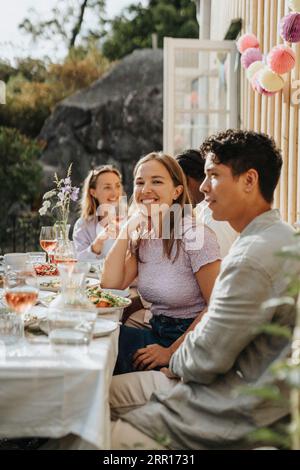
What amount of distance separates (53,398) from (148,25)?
1737cm

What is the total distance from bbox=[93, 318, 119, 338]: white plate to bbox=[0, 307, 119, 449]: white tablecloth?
0.27m

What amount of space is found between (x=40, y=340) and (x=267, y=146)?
0.90 meters

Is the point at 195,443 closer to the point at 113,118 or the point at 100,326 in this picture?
the point at 100,326

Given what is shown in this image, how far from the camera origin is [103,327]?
2.04m

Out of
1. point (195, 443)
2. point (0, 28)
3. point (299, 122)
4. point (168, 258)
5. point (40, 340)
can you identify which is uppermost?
point (0, 28)

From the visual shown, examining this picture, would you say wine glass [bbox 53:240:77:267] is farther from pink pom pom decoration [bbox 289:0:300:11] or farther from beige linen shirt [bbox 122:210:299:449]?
pink pom pom decoration [bbox 289:0:300:11]

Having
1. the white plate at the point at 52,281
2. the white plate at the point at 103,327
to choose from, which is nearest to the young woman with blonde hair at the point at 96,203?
the white plate at the point at 52,281

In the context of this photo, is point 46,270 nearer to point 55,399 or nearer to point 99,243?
point 99,243

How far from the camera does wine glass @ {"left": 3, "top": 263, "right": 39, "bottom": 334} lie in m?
1.88

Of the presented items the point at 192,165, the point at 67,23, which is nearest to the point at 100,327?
the point at 192,165

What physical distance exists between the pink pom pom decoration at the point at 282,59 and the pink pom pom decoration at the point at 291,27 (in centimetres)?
17

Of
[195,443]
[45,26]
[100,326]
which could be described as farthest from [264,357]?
[45,26]

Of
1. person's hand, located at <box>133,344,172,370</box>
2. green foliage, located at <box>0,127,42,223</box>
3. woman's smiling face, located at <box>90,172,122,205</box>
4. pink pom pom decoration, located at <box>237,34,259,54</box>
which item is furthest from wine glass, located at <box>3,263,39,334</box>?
green foliage, located at <box>0,127,42,223</box>

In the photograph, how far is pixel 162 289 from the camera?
8.55ft
